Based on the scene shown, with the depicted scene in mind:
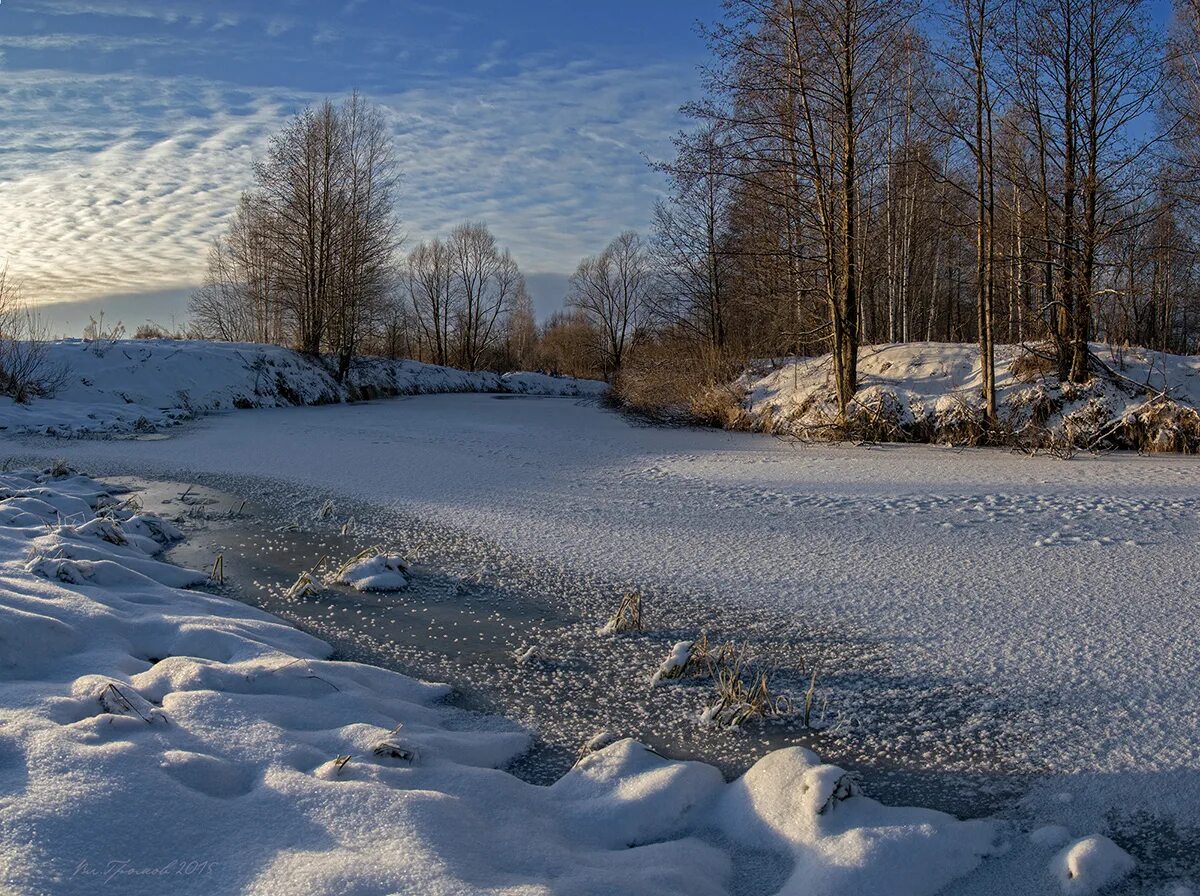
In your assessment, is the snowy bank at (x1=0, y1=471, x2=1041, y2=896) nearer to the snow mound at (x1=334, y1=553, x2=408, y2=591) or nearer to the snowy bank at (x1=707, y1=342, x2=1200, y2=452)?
the snow mound at (x1=334, y1=553, x2=408, y2=591)

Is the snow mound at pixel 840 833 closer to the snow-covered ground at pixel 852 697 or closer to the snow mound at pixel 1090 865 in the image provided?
the snow-covered ground at pixel 852 697

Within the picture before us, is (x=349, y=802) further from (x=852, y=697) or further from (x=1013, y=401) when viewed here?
(x=1013, y=401)

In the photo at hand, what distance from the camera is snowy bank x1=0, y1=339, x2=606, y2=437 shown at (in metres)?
12.2

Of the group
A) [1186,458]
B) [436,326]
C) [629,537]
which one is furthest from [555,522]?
[436,326]

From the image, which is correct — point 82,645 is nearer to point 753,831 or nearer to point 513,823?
point 513,823

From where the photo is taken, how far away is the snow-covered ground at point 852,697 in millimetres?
1917

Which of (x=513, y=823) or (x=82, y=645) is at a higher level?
(x=82, y=645)

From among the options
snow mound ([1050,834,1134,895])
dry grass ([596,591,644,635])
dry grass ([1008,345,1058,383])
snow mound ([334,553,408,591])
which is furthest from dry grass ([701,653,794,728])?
dry grass ([1008,345,1058,383])

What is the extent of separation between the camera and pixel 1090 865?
1.94m

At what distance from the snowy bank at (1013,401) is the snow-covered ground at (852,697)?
258 cm

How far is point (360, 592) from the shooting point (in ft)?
14.4

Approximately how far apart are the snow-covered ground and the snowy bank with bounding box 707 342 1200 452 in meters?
2.58

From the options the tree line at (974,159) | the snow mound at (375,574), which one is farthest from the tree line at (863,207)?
the snow mound at (375,574)

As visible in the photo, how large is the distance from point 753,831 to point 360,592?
2904 millimetres
